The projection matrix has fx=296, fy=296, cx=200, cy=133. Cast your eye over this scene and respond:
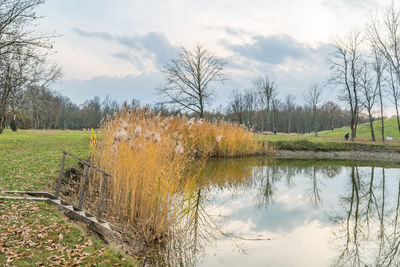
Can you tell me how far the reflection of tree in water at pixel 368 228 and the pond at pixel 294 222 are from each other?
1 centimetres

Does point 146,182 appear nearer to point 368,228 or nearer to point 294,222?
point 294,222

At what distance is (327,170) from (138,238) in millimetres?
11074

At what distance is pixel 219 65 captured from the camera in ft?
91.3

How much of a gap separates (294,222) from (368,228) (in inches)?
56.9

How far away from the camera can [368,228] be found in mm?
6062

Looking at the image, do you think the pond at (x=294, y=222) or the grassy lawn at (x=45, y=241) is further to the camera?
the pond at (x=294, y=222)

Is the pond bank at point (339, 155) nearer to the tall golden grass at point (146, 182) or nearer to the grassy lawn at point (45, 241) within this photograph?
the tall golden grass at point (146, 182)

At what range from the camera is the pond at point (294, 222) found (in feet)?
15.6

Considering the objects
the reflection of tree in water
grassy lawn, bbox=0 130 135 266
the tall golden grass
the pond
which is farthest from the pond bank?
grassy lawn, bbox=0 130 135 266

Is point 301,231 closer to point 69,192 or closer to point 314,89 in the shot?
point 69,192

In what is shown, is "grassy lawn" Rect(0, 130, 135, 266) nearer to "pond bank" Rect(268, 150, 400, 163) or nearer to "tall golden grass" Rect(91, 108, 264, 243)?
"tall golden grass" Rect(91, 108, 264, 243)

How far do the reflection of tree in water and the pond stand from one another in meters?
0.01

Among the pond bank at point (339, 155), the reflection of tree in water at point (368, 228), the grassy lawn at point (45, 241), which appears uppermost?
the pond bank at point (339, 155)

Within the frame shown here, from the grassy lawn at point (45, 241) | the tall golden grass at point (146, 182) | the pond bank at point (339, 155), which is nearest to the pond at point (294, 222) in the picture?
the tall golden grass at point (146, 182)
